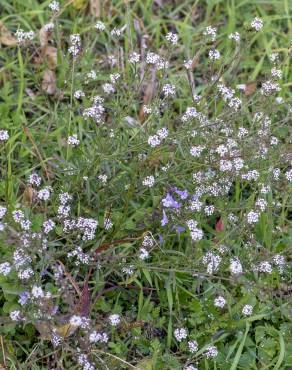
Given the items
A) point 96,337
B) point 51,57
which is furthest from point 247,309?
point 51,57

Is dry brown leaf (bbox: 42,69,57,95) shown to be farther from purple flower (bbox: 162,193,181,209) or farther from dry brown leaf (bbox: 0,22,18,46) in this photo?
purple flower (bbox: 162,193,181,209)

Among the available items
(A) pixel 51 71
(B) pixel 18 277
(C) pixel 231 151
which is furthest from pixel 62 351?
(A) pixel 51 71

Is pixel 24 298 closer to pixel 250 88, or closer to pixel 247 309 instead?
pixel 247 309

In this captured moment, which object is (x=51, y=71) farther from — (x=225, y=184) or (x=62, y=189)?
(x=225, y=184)

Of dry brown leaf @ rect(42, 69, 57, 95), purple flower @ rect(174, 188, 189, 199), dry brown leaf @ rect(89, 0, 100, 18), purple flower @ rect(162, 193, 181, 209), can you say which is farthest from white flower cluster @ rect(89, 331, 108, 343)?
dry brown leaf @ rect(89, 0, 100, 18)

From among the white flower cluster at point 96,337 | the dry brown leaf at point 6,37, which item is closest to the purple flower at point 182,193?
the white flower cluster at point 96,337
